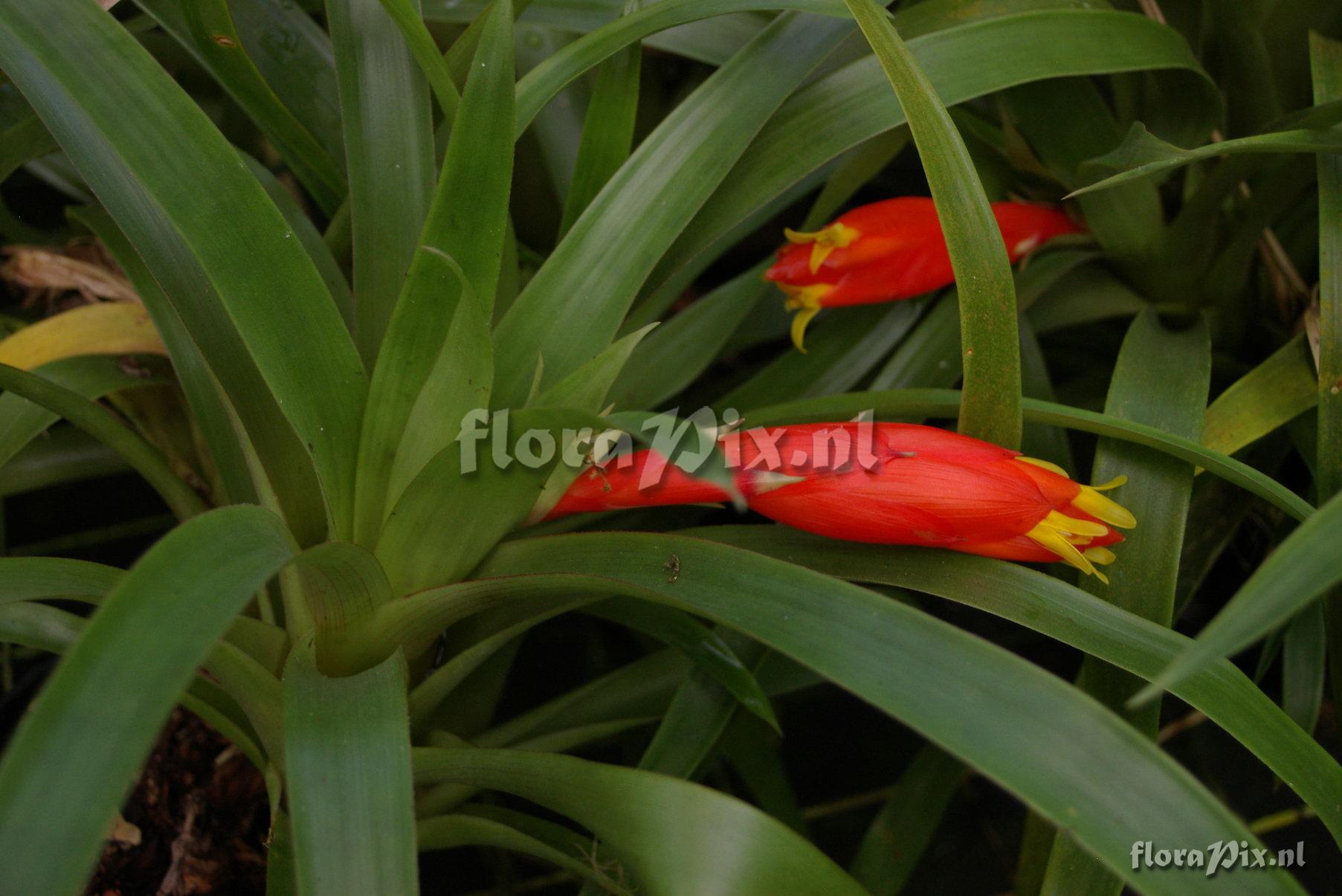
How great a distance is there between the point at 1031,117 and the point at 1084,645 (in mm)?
494

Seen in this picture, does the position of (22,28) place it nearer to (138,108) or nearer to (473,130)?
(138,108)

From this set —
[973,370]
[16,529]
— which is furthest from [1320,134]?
[16,529]

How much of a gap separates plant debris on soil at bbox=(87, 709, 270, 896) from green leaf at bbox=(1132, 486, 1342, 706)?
685mm

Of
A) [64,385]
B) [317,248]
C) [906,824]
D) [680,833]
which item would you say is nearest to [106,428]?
[64,385]

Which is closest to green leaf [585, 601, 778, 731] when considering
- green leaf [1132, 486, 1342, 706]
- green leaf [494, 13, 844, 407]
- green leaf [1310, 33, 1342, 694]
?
green leaf [494, 13, 844, 407]

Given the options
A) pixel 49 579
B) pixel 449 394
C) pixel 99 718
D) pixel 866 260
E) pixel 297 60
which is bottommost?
pixel 99 718

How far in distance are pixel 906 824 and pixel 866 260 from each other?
1.66 ft

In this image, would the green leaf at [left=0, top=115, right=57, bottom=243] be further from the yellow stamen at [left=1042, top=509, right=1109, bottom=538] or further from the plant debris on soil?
the yellow stamen at [left=1042, top=509, right=1109, bottom=538]

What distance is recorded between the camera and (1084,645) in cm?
54

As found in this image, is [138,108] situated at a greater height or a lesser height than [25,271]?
lesser

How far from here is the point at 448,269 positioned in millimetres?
534

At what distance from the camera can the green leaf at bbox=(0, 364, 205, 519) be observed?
629 mm

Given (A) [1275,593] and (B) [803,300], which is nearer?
(A) [1275,593]

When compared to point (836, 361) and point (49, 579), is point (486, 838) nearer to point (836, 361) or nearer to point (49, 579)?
point (49, 579)
